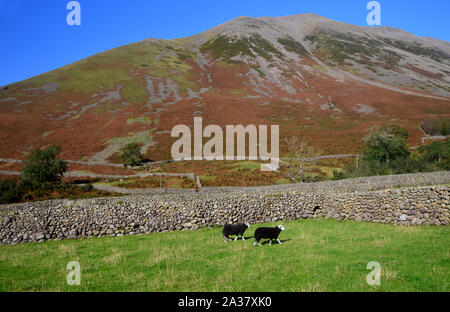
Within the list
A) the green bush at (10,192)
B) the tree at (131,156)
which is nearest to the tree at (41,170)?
the green bush at (10,192)

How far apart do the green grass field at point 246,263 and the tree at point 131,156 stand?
44.9 meters

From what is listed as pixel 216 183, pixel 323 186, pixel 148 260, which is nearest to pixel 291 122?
pixel 216 183

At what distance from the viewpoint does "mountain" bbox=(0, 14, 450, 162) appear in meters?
75.6

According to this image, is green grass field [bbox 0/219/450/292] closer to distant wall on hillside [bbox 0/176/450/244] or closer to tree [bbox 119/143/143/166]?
distant wall on hillside [bbox 0/176/450/244]

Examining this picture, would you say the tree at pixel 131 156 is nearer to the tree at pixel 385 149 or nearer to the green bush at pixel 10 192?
the green bush at pixel 10 192

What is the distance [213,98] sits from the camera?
106312 mm

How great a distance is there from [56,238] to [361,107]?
105766 millimetres

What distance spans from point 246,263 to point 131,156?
5478 cm

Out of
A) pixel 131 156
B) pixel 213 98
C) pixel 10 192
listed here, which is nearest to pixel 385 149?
pixel 131 156

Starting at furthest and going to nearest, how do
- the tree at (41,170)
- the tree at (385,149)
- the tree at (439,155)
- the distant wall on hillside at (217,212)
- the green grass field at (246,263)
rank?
the tree at (385,149) → the tree at (41,170) → the tree at (439,155) → the distant wall on hillside at (217,212) → the green grass field at (246,263)

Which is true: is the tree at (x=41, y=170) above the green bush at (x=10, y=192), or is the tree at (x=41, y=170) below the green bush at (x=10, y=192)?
above

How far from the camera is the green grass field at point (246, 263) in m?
8.51

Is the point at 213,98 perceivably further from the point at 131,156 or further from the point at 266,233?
the point at 266,233

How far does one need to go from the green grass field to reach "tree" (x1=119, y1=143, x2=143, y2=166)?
44.9 metres
